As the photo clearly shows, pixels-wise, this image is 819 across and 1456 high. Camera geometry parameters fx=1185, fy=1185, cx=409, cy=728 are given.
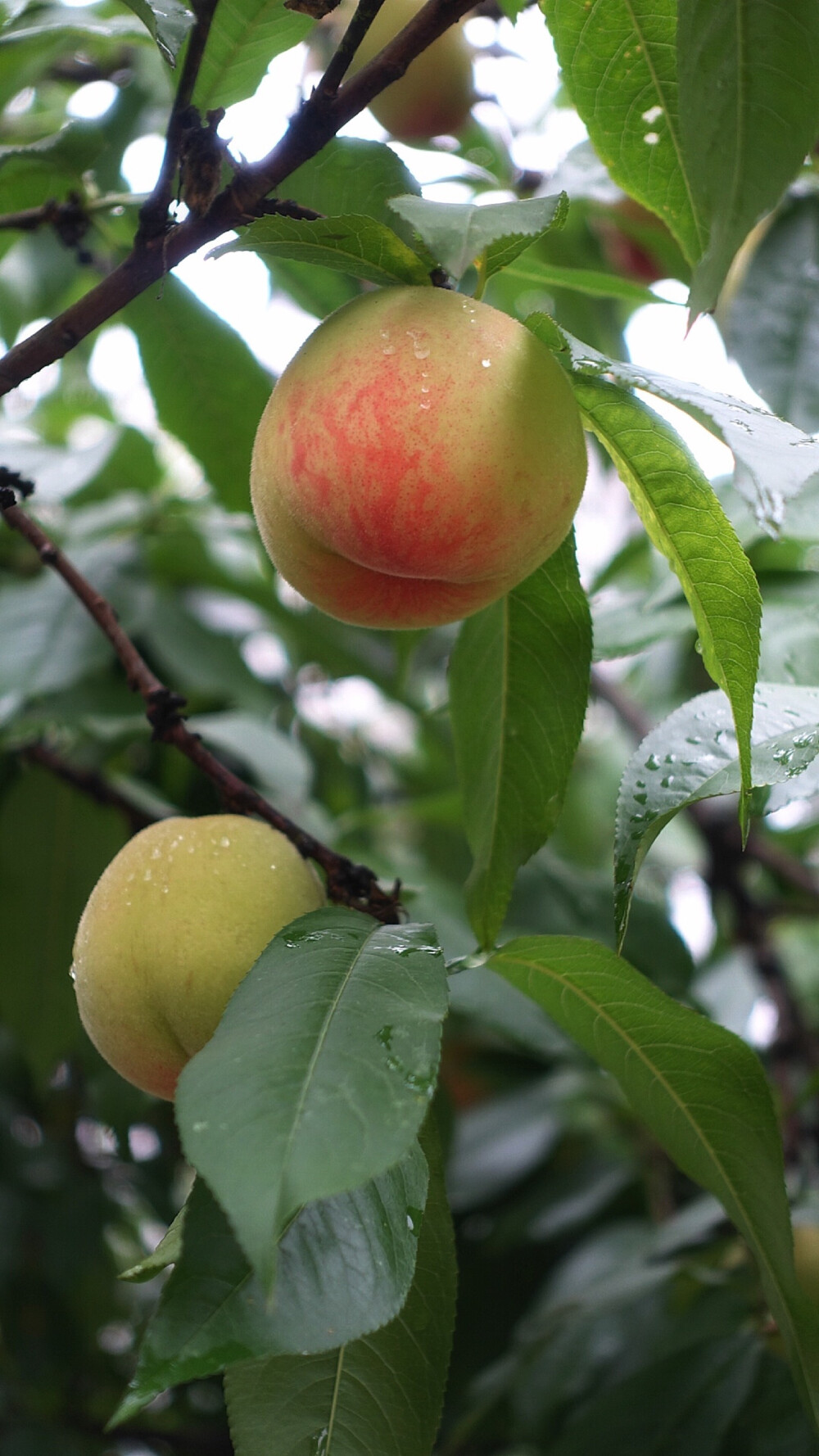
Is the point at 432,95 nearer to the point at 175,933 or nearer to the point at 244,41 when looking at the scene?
the point at 244,41

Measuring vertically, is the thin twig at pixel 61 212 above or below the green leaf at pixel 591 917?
above

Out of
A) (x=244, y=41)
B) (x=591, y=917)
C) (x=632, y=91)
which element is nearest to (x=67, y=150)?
(x=244, y=41)

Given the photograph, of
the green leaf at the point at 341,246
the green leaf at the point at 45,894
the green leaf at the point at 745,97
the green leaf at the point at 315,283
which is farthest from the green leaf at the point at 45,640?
the green leaf at the point at 745,97

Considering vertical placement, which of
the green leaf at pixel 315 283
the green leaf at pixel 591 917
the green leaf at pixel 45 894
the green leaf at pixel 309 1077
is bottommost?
the green leaf at pixel 591 917

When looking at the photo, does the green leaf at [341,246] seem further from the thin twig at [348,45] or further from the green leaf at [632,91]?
the green leaf at [632,91]

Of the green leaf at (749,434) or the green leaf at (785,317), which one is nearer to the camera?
the green leaf at (749,434)

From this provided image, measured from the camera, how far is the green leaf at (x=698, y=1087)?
73cm

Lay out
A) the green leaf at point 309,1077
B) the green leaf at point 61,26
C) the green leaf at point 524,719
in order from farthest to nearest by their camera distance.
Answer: the green leaf at point 61,26 → the green leaf at point 524,719 → the green leaf at point 309,1077

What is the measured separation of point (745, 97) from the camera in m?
0.65

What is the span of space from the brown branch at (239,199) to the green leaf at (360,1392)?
58cm

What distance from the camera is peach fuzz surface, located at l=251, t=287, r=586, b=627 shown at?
1.97ft

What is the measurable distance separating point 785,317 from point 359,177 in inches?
28.8

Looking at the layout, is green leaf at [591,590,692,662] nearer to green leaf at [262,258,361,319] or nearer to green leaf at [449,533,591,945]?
Answer: green leaf at [449,533,591,945]

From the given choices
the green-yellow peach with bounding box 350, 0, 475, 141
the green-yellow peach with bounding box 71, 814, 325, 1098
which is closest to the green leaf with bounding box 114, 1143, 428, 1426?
the green-yellow peach with bounding box 71, 814, 325, 1098
